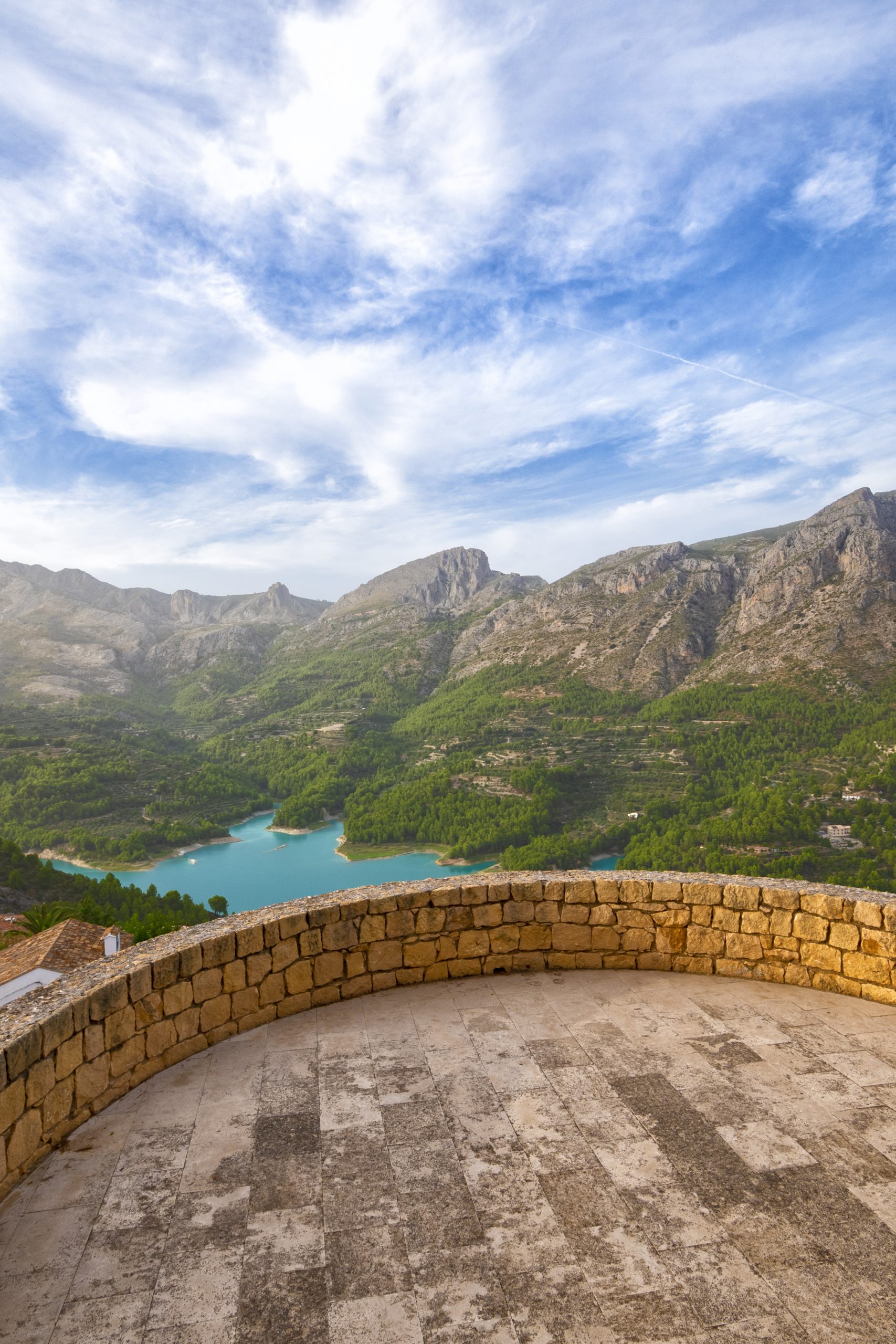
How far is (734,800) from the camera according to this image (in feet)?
237

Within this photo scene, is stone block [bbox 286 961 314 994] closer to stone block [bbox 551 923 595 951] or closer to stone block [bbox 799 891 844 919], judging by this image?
stone block [bbox 551 923 595 951]

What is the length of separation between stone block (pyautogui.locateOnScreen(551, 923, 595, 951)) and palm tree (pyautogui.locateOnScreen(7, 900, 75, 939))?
85.6ft

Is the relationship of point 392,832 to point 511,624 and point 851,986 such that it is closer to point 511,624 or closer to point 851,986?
point 511,624

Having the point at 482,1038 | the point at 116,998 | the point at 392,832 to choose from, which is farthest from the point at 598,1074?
the point at 392,832

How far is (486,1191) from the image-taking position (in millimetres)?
3131

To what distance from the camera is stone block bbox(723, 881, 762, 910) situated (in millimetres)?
5273

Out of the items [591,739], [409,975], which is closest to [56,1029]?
[409,975]

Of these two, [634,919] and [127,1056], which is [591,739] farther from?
[127,1056]

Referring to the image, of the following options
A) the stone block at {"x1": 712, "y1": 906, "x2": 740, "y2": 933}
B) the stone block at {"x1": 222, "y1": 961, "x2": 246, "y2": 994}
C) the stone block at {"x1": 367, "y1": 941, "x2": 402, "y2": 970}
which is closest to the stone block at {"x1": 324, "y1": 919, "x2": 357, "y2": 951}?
the stone block at {"x1": 367, "y1": 941, "x2": 402, "y2": 970}

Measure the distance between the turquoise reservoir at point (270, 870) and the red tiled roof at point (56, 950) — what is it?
49.9m

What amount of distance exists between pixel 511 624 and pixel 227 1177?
433 ft

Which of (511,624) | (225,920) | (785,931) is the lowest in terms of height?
(785,931)

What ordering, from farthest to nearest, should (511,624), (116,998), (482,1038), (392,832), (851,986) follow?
(511,624), (392,832), (851,986), (482,1038), (116,998)

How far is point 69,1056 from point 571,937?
346 cm
